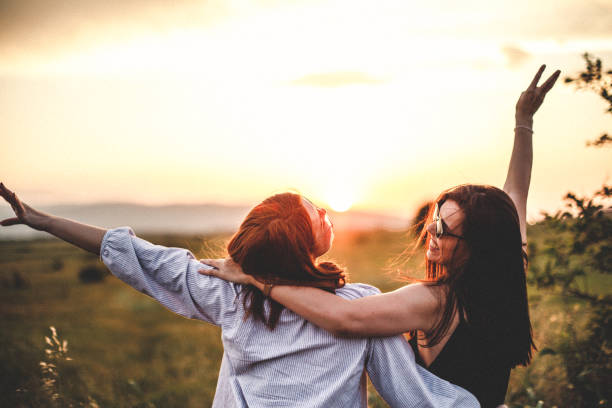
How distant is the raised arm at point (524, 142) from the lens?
9.84ft

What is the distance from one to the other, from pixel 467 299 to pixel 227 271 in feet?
4.10

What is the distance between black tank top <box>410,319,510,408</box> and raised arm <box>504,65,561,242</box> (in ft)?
3.32

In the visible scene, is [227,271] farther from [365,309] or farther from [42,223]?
[42,223]

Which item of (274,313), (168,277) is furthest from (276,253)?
(168,277)

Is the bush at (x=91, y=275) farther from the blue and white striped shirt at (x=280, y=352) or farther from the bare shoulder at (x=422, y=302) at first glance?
the bare shoulder at (x=422, y=302)

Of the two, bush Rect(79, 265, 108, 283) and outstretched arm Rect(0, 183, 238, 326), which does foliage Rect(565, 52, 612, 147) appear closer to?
outstretched arm Rect(0, 183, 238, 326)

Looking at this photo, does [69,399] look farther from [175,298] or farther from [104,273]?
[104,273]

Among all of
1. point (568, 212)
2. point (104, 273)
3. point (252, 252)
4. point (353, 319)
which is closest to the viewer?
point (353, 319)

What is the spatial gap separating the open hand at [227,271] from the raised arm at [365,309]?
39 millimetres

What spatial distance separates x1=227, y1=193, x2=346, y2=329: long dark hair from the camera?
2.27m

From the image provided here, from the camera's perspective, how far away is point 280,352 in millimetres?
2260

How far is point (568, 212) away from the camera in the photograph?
314 centimetres

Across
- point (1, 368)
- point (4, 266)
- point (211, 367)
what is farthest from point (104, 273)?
point (1, 368)

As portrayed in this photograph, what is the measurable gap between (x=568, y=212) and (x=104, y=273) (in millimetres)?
27414
